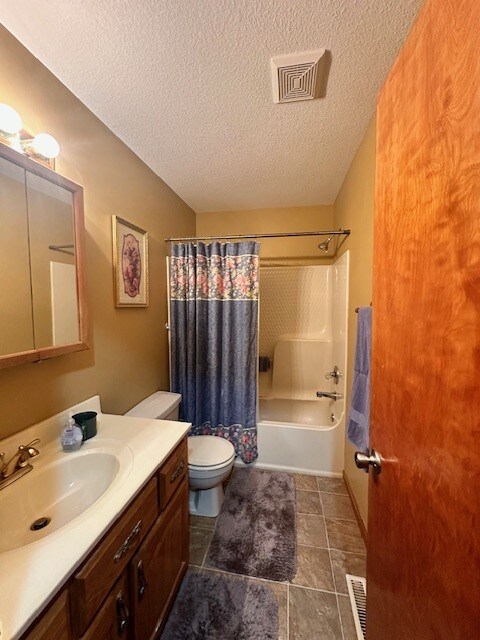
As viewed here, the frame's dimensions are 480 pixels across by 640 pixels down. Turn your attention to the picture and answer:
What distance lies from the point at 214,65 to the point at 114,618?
1.99 m

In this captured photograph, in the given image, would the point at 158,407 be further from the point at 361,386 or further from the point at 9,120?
the point at 9,120

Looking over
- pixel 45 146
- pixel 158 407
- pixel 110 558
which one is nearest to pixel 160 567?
pixel 110 558

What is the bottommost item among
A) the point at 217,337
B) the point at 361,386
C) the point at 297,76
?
the point at 361,386

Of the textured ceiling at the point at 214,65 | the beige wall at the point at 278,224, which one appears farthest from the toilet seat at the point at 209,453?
the textured ceiling at the point at 214,65

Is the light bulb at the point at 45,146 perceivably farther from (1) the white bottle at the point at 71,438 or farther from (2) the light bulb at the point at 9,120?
(1) the white bottle at the point at 71,438

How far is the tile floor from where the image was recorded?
1.11 meters

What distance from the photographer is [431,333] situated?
20.6 inches

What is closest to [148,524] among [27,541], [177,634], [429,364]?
[27,541]

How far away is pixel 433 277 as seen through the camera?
1.69 ft

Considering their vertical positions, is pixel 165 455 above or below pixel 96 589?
above

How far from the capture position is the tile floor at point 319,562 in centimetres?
111

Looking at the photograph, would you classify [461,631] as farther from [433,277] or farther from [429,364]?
[433,277]

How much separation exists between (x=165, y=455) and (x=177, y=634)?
2.66 ft

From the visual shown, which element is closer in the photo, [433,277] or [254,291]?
[433,277]
